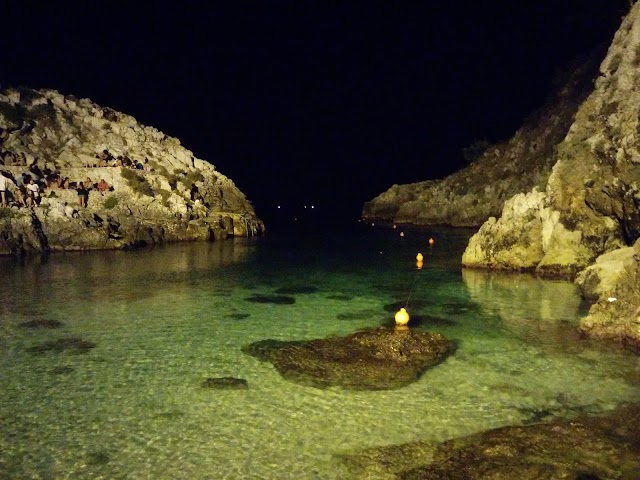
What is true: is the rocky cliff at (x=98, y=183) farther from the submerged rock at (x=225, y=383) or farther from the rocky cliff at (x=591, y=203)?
the submerged rock at (x=225, y=383)

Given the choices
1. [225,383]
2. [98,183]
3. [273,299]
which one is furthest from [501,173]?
[225,383]

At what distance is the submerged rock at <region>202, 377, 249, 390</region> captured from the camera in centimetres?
1174

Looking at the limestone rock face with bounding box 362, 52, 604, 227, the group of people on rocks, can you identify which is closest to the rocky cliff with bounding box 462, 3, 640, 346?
the limestone rock face with bounding box 362, 52, 604, 227

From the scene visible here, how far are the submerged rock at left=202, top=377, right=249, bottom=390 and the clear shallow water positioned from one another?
224mm

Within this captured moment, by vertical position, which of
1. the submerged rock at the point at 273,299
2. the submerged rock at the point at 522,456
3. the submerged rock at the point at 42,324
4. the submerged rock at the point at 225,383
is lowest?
the submerged rock at the point at 522,456

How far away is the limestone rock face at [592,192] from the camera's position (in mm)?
22538

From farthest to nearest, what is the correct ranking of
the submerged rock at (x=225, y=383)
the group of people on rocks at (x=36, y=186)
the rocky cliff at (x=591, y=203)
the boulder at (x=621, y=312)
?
the group of people on rocks at (x=36, y=186), the rocky cliff at (x=591, y=203), the boulder at (x=621, y=312), the submerged rock at (x=225, y=383)

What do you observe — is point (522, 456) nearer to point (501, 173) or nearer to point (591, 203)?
point (591, 203)

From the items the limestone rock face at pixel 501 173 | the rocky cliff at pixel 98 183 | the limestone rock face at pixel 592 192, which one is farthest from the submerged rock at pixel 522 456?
the limestone rock face at pixel 501 173

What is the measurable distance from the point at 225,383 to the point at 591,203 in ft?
64.2

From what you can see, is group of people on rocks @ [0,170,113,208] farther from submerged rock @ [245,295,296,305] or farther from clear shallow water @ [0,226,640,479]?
submerged rock @ [245,295,296,305]

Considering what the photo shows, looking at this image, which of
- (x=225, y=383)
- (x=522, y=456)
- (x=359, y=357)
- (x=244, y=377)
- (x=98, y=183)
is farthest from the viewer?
(x=98, y=183)

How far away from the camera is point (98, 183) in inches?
1529

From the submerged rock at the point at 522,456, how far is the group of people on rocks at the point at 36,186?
32721 millimetres
